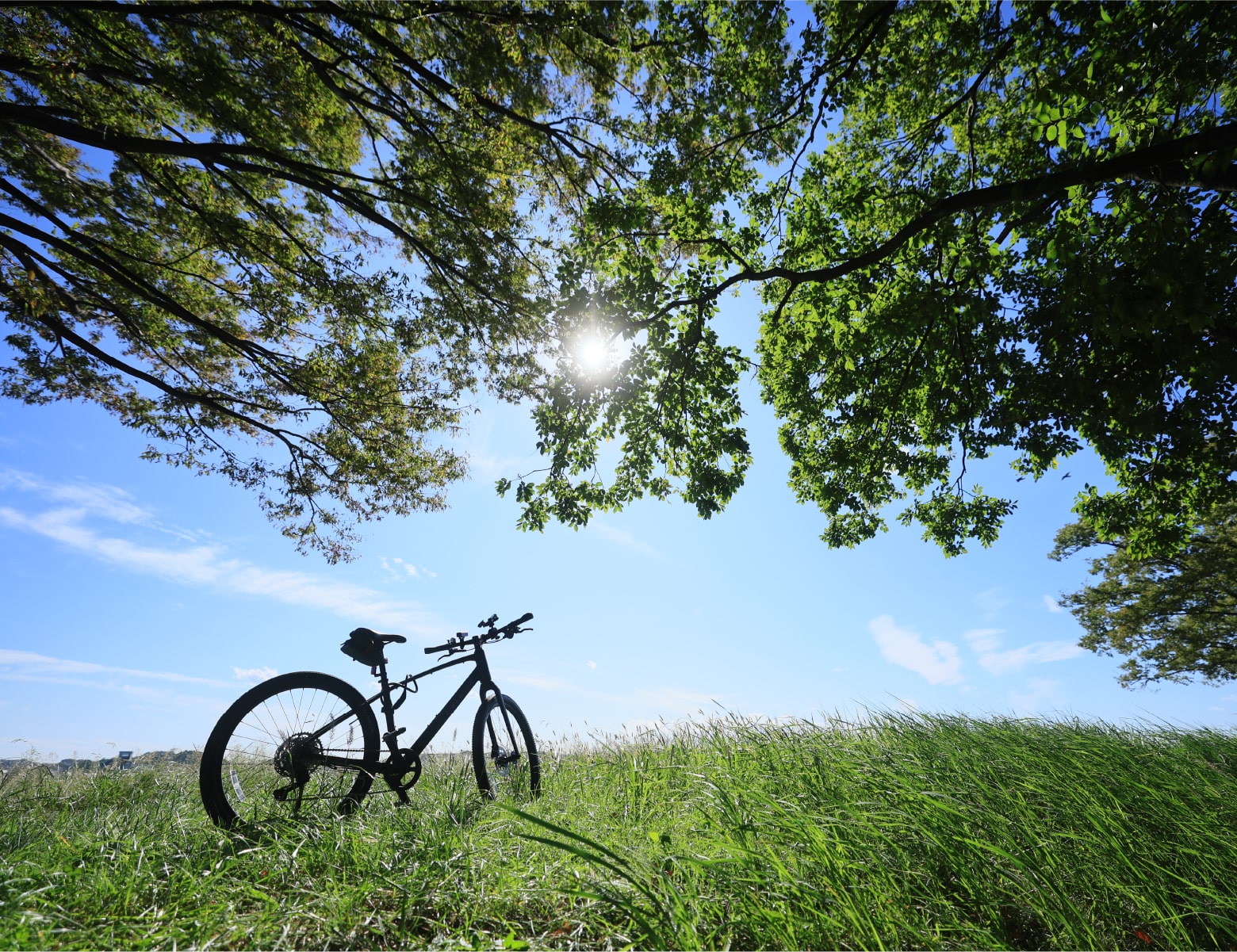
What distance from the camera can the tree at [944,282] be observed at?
5.91m

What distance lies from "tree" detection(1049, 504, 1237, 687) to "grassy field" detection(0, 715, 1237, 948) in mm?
18195

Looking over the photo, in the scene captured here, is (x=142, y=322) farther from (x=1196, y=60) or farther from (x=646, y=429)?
(x=1196, y=60)

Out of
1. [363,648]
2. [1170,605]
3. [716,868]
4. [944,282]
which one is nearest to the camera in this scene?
[716,868]

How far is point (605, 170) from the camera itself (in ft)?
27.7

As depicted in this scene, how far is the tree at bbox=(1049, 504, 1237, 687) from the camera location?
17.8 m

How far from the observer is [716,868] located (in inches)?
112

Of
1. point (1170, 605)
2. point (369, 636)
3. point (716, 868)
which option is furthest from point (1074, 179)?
point (1170, 605)

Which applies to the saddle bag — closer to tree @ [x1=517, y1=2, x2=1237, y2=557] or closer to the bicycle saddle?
the bicycle saddle

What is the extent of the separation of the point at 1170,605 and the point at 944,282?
18.3 meters

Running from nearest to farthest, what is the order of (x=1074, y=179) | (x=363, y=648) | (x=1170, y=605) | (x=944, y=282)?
(x=363, y=648) → (x=1074, y=179) → (x=944, y=282) → (x=1170, y=605)

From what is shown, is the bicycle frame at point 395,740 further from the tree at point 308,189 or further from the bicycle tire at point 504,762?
the tree at point 308,189

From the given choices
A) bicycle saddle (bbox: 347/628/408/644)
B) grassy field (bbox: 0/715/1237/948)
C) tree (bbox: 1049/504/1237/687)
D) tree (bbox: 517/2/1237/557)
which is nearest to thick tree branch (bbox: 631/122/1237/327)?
tree (bbox: 517/2/1237/557)

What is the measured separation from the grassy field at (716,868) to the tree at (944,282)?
4.21 metres

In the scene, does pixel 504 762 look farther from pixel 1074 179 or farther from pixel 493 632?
pixel 1074 179
